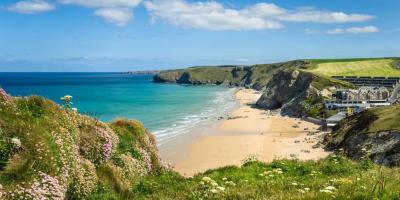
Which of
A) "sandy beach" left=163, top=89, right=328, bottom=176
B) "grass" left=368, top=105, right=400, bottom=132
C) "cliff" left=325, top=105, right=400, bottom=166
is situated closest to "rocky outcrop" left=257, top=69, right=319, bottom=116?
"sandy beach" left=163, top=89, right=328, bottom=176

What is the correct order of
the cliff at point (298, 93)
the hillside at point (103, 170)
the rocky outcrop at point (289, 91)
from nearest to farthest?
the hillside at point (103, 170)
the cliff at point (298, 93)
the rocky outcrop at point (289, 91)

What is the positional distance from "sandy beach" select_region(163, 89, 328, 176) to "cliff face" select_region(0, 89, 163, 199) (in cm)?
2512

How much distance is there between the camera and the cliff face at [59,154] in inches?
430

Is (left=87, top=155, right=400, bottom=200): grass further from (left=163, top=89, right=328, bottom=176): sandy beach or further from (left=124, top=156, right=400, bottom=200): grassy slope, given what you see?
(left=163, top=89, right=328, bottom=176): sandy beach

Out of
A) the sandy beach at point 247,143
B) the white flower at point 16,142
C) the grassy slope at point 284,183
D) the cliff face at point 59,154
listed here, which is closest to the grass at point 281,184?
the grassy slope at point 284,183

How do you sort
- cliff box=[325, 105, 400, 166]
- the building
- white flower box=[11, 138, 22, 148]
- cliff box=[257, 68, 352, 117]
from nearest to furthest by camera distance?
white flower box=[11, 138, 22, 148] → cliff box=[325, 105, 400, 166] → cliff box=[257, 68, 352, 117] → the building

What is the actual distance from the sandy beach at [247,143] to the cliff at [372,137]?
3.47 m

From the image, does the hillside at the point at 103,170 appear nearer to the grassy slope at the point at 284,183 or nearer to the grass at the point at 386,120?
the grassy slope at the point at 284,183

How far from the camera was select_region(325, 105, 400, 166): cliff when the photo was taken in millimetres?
44250

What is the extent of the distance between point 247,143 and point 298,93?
64200 millimetres

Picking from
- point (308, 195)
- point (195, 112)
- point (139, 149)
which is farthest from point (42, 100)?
point (195, 112)

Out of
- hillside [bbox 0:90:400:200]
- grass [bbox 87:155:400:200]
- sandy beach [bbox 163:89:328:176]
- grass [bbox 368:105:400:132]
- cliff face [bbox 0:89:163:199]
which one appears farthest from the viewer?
sandy beach [bbox 163:89:328:176]

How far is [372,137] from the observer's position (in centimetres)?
5022

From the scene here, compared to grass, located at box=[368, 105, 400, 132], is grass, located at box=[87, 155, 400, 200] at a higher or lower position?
higher
